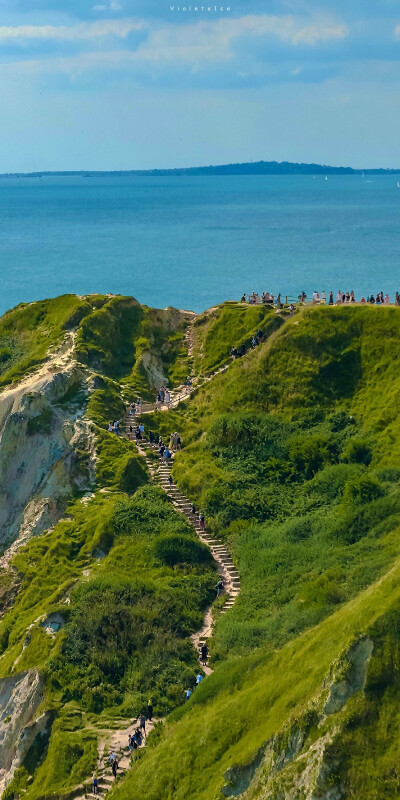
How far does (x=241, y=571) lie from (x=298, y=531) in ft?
12.7

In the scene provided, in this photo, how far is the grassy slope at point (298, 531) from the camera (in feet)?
108

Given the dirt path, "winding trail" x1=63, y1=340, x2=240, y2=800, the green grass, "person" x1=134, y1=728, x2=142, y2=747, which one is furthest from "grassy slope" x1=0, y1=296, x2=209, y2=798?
the green grass

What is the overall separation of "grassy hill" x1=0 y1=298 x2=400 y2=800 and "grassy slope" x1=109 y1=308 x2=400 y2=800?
0.10 meters

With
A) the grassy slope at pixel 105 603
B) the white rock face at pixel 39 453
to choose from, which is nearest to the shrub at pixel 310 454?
the grassy slope at pixel 105 603

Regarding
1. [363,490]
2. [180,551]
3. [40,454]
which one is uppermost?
[40,454]

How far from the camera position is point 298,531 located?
5319 cm

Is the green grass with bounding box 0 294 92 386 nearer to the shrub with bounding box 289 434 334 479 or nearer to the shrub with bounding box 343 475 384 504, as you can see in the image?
the shrub with bounding box 289 434 334 479

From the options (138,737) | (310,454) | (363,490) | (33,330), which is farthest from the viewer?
(33,330)

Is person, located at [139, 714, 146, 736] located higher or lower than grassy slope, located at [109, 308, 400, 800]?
lower

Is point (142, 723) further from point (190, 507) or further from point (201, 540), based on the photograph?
point (190, 507)

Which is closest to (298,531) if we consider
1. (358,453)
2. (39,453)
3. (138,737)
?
(358,453)

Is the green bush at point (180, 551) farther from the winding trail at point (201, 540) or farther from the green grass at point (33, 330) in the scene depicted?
the green grass at point (33, 330)

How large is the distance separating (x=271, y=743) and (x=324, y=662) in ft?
11.7

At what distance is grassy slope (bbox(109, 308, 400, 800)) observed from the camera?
108ft
